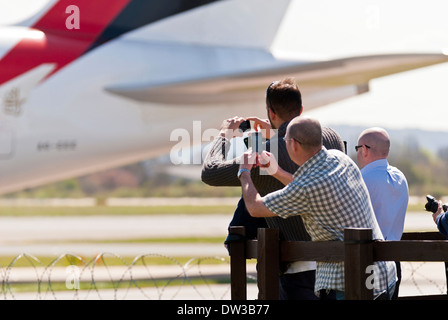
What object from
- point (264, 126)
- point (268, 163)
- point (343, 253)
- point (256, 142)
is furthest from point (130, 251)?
point (343, 253)

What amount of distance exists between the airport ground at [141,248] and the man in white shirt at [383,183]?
246 centimetres

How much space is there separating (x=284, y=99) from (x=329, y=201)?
2.58 feet

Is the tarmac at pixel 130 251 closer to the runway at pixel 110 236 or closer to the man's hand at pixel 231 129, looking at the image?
the runway at pixel 110 236

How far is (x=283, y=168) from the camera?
15.2ft

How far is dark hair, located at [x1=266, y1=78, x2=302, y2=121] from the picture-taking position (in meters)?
4.69

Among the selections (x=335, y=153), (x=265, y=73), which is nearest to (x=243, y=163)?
(x=335, y=153)

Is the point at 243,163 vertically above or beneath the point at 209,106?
beneath

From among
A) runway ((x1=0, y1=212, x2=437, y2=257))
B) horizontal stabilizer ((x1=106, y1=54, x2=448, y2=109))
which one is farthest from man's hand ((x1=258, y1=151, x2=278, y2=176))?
runway ((x1=0, y1=212, x2=437, y2=257))

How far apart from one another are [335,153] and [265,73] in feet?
29.3

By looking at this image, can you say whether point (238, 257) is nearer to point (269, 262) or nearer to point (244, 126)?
point (269, 262)

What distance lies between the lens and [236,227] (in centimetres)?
481
